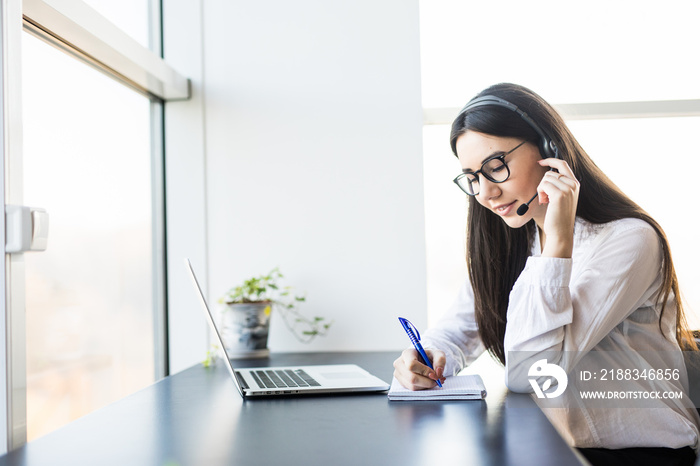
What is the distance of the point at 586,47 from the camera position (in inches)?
89.4

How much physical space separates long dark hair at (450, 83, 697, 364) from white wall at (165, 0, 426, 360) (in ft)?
1.72

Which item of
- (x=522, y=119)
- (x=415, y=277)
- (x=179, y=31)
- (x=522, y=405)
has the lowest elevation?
(x=522, y=405)

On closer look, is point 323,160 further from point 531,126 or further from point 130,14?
point 531,126

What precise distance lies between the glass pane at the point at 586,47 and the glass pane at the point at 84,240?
1.12 m

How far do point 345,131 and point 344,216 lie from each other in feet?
1.02

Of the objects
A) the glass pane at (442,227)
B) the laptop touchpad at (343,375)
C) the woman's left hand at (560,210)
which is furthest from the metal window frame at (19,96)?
the woman's left hand at (560,210)

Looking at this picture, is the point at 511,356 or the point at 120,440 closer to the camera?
the point at 120,440

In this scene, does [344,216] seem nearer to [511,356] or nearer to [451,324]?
[451,324]

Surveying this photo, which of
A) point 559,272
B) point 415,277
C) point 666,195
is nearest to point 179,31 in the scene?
point 415,277

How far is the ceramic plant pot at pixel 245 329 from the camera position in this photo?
202cm

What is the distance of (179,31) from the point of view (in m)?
2.28

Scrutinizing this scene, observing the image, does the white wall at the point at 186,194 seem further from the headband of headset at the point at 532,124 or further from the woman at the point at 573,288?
the headband of headset at the point at 532,124

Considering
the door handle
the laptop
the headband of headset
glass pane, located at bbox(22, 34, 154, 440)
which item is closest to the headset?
the headband of headset

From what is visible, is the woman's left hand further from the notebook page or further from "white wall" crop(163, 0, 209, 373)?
"white wall" crop(163, 0, 209, 373)
